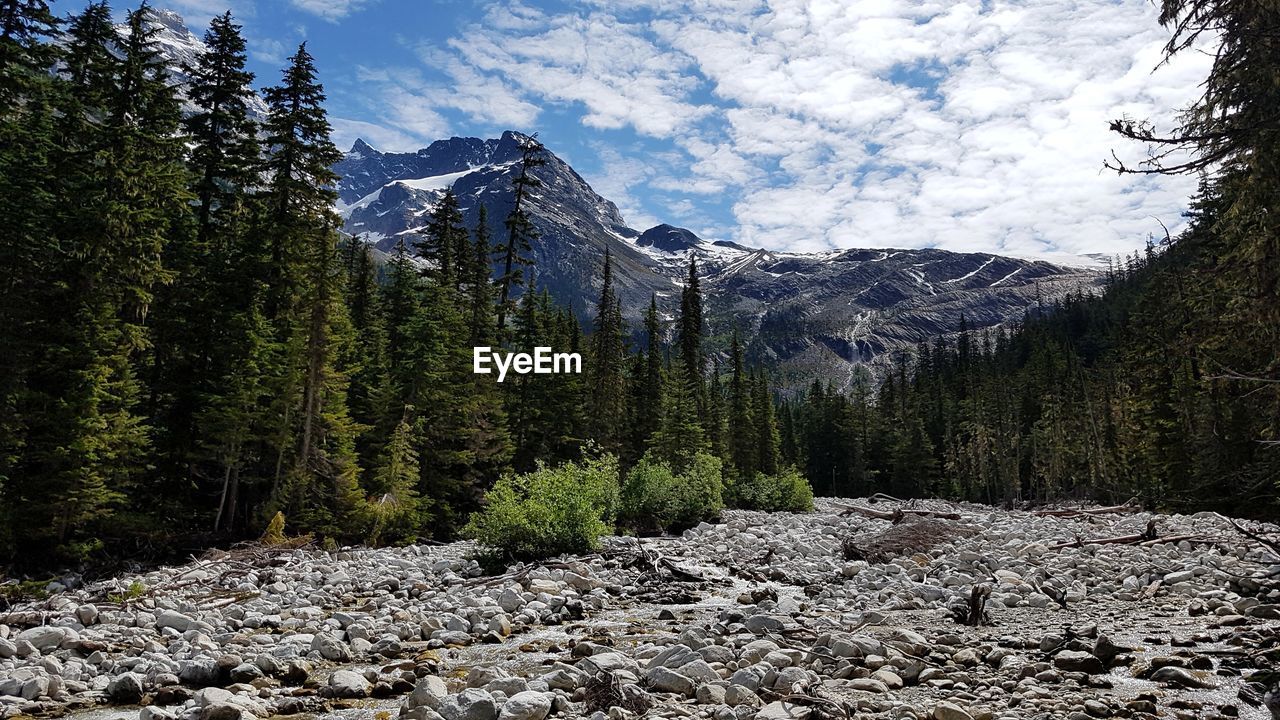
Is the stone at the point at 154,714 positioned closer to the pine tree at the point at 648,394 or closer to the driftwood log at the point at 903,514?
the driftwood log at the point at 903,514

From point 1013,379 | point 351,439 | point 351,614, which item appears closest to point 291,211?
point 351,439

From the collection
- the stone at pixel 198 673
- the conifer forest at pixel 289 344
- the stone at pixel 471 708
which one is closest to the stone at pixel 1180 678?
the conifer forest at pixel 289 344

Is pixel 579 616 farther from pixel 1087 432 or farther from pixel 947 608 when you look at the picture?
pixel 1087 432

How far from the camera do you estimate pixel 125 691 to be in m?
6.29

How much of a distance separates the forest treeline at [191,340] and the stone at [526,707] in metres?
16.0

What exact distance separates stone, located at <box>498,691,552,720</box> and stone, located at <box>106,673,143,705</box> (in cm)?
361

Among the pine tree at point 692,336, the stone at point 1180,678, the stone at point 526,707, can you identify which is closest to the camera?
the stone at point 526,707

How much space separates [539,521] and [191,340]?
14.2 metres

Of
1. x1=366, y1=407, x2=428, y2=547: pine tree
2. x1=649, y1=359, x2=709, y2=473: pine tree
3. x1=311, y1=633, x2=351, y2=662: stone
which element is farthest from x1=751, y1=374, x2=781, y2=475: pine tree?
x1=311, y1=633, x2=351, y2=662: stone

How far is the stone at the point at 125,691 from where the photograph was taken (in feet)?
20.6

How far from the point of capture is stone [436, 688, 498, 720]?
5367 millimetres

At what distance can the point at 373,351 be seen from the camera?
32188mm

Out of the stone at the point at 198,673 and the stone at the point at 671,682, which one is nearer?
the stone at the point at 671,682

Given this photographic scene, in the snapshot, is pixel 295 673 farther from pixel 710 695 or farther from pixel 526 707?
pixel 710 695
